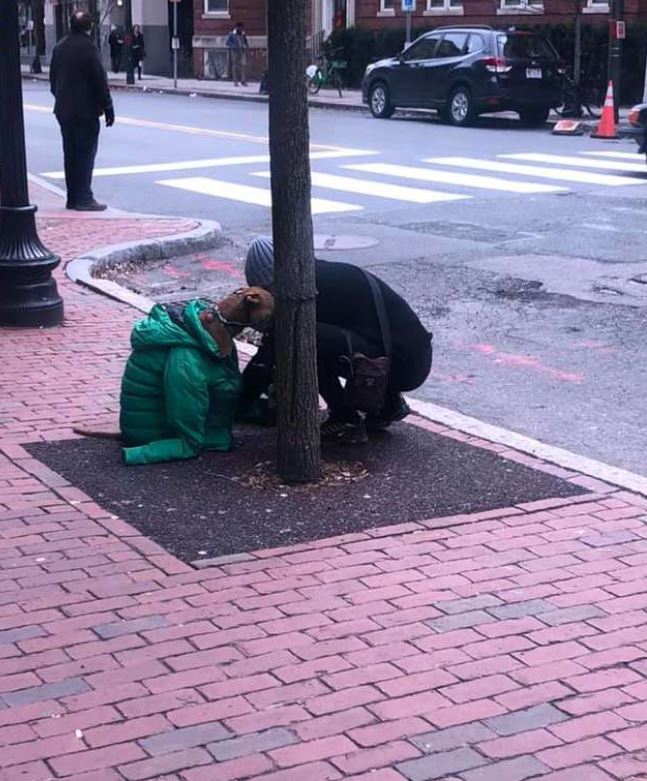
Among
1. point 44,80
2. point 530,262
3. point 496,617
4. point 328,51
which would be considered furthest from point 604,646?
point 44,80

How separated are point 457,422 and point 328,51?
35.0 metres

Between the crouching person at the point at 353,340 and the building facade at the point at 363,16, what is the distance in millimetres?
17581

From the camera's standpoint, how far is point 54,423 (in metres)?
7.11

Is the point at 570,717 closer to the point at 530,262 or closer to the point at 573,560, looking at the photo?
the point at 573,560

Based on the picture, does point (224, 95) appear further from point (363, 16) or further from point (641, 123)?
point (641, 123)

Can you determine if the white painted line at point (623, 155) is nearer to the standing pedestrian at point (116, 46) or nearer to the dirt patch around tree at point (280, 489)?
the dirt patch around tree at point (280, 489)

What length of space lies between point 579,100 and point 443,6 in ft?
39.6

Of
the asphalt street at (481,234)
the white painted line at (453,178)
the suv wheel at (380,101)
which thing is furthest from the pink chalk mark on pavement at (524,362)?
the suv wheel at (380,101)

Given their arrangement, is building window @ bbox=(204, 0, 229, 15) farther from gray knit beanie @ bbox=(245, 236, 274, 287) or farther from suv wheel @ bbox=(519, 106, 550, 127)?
gray knit beanie @ bbox=(245, 236, 274, 287)

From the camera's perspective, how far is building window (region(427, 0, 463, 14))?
1507 inches

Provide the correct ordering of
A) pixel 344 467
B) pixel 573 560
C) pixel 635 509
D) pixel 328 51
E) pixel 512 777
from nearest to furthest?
pixel 512 777 → pixel 573 560 → pixel 635 509 → pixel 344 467 → pixel 328 51

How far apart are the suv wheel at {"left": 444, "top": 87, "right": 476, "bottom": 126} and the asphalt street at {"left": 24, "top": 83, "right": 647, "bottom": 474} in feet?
2.61

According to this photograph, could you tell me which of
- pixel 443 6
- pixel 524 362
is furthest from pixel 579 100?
pixel 524 362

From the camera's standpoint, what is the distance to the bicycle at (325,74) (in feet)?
124
